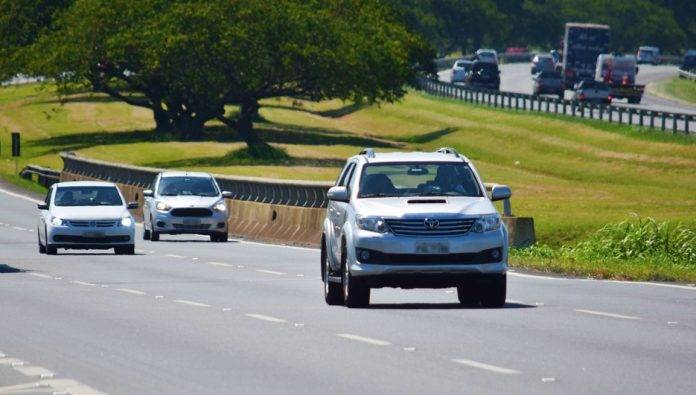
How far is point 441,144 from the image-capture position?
93.8 m

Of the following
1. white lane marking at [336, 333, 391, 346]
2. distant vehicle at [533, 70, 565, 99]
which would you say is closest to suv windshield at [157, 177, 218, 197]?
white lane marking at [336, 333, 391, 346]

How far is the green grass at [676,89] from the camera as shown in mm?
122000

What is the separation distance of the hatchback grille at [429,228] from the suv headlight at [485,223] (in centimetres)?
6

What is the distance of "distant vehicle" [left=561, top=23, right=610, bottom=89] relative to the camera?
117 meters

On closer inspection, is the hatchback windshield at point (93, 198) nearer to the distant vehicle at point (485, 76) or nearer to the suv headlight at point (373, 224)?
the suv headlight at point (373, 224)

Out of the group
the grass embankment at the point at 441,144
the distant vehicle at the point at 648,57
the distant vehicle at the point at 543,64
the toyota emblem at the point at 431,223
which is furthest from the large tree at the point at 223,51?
the distant vehicle at the point at 648,57

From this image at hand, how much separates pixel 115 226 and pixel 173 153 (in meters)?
52.4

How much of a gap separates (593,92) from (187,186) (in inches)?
2563

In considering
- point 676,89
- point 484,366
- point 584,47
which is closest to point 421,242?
point 484,366

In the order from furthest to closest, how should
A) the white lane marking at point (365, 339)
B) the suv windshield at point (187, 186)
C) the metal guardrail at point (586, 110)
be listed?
1. the metal guardrail at point (586, 110)
2. the suv windshield at point (187, 186)
3. the white lane marking at point (365, 339)

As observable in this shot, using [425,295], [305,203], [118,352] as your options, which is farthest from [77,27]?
[118,352]

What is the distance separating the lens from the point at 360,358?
15.3 meters

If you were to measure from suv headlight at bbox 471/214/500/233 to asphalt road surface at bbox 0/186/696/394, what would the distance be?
887mm

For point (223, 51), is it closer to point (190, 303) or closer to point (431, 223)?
point (190, 303)
